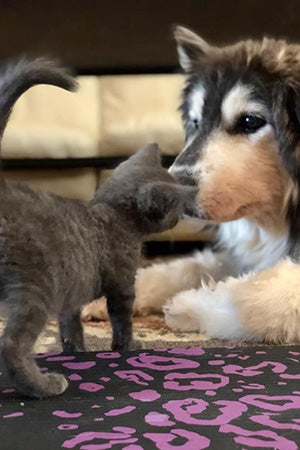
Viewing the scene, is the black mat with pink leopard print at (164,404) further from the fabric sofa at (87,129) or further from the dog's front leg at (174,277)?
the fabric sofa at (87,129)

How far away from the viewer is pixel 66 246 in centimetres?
95

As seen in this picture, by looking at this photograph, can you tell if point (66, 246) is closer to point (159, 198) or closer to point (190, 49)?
point (159, 198)

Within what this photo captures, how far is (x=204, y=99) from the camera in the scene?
1478 millimetres

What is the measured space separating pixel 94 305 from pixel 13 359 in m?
0.64

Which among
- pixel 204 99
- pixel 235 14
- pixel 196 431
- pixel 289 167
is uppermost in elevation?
pixel 235 14

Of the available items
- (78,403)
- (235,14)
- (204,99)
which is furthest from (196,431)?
(235,14)

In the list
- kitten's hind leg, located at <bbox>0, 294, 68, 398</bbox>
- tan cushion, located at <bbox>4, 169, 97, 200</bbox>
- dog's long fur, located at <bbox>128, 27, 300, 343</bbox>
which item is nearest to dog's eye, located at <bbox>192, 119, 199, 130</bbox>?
dog's long fur, located at <bbox>128, 27, 300, 343</bbox>

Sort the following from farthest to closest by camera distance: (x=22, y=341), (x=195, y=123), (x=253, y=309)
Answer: (x=195, y=123) → (x=253, y=309) → (x=22, y=341)

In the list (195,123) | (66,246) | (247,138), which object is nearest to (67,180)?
(195,123)

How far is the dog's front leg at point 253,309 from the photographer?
4.23 feet

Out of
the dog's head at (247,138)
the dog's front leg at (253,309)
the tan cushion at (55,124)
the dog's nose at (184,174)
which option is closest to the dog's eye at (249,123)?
the dog's head at (247,138)

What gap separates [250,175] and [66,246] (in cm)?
55

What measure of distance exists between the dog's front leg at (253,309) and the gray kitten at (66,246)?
0.84 feet

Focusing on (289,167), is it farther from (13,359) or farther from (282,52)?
(13,359)
